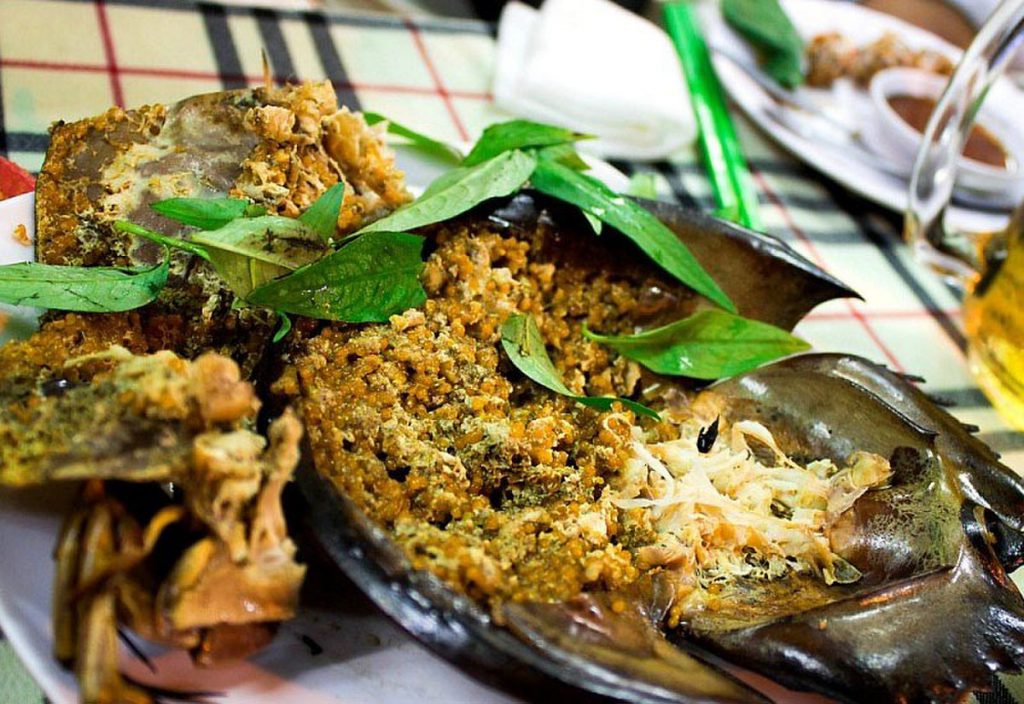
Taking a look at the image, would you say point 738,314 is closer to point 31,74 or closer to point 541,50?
point 541,50

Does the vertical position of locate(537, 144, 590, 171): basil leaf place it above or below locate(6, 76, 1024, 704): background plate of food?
above

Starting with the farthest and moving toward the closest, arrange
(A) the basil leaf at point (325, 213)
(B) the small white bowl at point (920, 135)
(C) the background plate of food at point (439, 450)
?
(B) the small white bowl at point (920, 135)
(A) the basil leaf at point (325, 213)
(C) the background plate of food at point (439, 450)

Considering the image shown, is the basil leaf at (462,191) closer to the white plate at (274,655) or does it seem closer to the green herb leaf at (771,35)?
the white plate at (274,655)

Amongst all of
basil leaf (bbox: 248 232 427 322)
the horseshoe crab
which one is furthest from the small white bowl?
basil leaf (bbox: 248 232 427 322)

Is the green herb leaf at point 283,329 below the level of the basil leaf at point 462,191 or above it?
below

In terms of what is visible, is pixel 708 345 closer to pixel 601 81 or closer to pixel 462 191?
pixel 462 191

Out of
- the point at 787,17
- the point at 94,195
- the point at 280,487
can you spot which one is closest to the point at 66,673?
the point at 280,487

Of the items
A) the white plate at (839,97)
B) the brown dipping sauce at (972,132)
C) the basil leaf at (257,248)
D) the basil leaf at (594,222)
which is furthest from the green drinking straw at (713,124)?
the basil leaf at (257,248)

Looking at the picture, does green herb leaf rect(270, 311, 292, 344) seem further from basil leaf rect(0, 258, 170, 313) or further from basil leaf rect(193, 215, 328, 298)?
basil leaf rect(0, 258, 170, 313)
